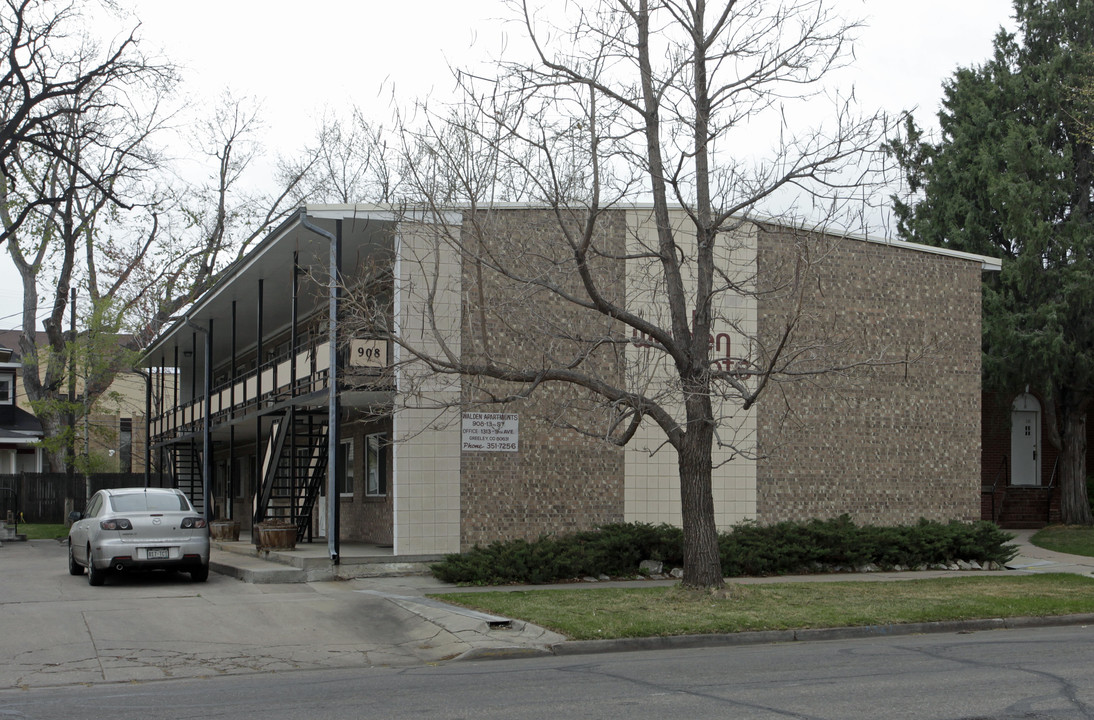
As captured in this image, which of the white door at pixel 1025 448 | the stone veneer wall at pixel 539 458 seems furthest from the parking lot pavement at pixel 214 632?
the white door at pixel 1025 448

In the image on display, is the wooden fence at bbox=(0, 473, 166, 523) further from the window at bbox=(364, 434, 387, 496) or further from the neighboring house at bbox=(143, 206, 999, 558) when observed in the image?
the window at bbox=(364, 434, 387, 496)

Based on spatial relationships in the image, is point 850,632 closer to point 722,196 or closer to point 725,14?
point 722,196

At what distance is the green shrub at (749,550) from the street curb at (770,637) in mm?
5185

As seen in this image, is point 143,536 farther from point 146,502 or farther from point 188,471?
point 188,471

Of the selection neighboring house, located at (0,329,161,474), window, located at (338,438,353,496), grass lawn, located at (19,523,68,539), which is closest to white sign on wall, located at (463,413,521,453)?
window, located at (338,438,353,496)

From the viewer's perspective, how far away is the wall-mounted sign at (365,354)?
59.8 ft

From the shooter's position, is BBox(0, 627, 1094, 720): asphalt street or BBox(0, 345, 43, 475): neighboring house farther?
BBox(0, 345, 43, 475): neighboring house

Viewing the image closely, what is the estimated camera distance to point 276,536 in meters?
19.9

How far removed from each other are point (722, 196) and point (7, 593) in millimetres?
11738

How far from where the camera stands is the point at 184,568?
17062 millimetres

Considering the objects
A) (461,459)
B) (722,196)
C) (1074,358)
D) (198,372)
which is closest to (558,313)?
(461,459)

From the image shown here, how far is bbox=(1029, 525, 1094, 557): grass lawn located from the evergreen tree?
99 centimetres

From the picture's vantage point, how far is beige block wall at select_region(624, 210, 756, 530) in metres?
19.6

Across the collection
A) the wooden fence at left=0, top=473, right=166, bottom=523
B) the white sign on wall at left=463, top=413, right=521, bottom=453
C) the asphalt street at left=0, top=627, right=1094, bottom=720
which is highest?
the white sign on wall at left=463, top=413, right=521, bottom=453
